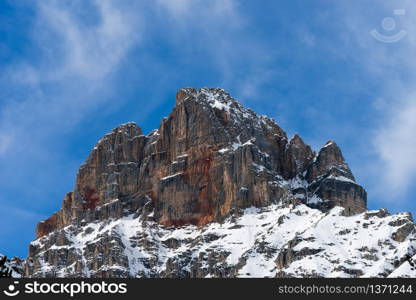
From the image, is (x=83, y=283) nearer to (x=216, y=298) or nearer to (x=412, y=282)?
(x=216, y=298)

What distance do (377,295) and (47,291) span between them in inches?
1162

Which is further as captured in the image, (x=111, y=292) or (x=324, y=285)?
(x=324, y=285)

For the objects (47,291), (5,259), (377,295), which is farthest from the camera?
(377,295)

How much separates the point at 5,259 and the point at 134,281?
18.0 m

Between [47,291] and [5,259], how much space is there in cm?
1174

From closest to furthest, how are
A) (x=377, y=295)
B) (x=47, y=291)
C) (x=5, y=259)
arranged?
1. (x=5, y=259)
2. (x=47, y=291)
3. (x=377, y=295)

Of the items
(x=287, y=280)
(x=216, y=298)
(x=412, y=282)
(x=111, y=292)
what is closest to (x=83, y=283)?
(x=111, y=292)

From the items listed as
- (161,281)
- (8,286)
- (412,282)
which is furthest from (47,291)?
(412,282)

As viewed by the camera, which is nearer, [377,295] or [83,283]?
[83,283]

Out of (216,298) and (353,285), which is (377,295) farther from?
(216,298)

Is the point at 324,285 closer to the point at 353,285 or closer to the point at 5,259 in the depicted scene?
the point at 353,285

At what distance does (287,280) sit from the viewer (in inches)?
4619

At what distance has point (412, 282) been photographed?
118m

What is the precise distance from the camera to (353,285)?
386ft
